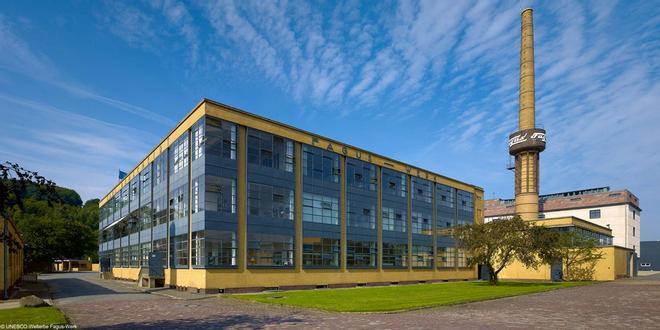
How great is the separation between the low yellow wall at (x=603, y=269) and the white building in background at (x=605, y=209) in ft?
57.4

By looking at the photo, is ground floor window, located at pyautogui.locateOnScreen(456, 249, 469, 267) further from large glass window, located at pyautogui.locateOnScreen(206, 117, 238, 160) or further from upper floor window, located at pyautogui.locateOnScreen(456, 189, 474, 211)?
large glass window, located at pyautogui.locateOnScreen(206, 117, 238, 160)

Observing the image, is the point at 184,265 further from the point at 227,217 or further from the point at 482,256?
the point at 482,256

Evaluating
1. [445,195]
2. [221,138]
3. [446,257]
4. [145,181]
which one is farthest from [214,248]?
[445,195]

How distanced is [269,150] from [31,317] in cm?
2308

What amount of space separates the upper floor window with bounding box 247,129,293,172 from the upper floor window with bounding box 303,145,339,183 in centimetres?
198

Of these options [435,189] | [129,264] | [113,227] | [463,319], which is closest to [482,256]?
[435,189]

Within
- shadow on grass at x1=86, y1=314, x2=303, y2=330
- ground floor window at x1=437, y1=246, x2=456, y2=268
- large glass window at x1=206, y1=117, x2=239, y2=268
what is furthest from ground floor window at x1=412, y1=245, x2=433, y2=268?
shadow on grass at x1=86, y1=314, x2=303, y2=330

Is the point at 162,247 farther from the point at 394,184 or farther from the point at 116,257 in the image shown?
the point at 394,184

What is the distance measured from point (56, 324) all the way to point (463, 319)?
15.1 meters

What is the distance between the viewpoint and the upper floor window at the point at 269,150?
36.8 m

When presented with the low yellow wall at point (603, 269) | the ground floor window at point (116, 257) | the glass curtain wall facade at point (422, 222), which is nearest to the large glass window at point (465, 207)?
the glass curtain wall facade at point (422, 222)

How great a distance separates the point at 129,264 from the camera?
5406 cm

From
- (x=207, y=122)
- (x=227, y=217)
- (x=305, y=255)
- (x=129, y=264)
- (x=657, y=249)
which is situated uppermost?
(x=207, y=122)

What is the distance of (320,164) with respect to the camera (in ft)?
141
